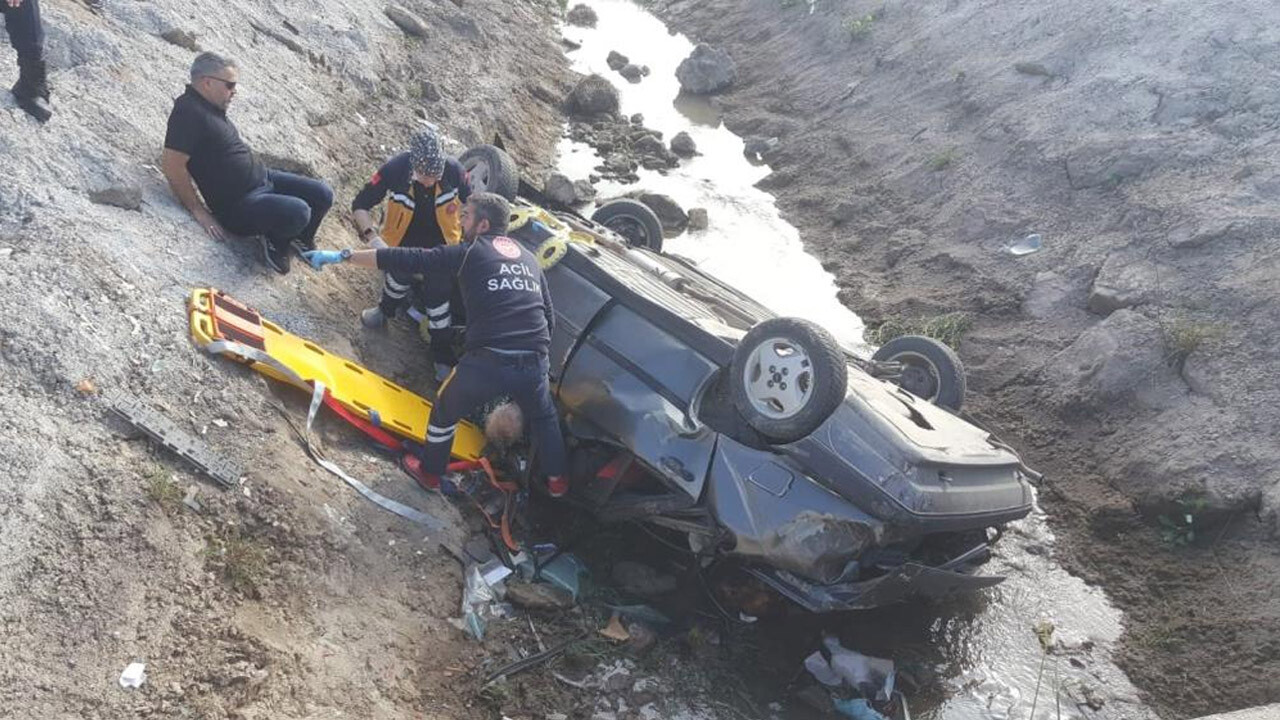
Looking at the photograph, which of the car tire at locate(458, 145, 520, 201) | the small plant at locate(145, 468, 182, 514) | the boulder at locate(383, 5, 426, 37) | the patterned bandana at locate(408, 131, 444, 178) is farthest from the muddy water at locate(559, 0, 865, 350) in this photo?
the small plant at locate(145, 468, 182, 514)

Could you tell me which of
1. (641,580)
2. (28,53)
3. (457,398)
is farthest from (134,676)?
(28,53)

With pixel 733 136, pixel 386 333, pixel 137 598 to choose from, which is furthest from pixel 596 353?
pixel 733 136

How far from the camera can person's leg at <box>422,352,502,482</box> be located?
5.43 metres

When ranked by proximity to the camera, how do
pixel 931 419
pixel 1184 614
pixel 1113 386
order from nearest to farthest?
pixel 931 419 → pixel 1184 614 → pixel 1113 386

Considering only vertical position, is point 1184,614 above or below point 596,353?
above

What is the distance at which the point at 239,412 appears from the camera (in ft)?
16.7

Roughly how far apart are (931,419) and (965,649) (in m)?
1.44

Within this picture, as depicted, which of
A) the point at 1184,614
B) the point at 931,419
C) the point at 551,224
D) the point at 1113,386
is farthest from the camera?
the point at 1113,386

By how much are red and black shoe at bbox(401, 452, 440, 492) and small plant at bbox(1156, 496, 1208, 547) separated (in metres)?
5.04

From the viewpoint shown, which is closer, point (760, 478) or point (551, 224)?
point (760, 478)

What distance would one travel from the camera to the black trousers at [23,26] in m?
5.75

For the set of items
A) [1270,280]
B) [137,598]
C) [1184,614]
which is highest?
[1270,280]

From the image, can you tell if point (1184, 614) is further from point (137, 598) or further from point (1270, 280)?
point (137, 598)

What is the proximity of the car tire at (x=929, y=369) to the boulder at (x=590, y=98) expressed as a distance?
7.93 metres
